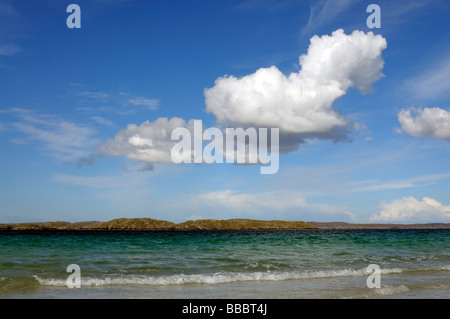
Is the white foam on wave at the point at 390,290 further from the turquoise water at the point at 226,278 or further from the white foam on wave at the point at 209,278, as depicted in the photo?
the white foam on wave at the point at 209,278

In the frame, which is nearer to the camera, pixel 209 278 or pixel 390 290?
pixel 390 290

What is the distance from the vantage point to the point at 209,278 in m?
20.3

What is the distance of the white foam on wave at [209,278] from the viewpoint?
18.7m

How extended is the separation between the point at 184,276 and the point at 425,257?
22.8 meters

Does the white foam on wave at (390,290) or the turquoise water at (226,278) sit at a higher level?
the white foam on wave at (390,290)

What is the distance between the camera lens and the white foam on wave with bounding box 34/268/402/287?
18.7 meters

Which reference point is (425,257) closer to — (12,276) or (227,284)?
(227,284)

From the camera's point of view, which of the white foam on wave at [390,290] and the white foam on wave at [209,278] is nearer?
the white foam on wave at [390,290]

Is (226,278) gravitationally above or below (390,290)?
below

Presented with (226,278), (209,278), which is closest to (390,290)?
(226,278)

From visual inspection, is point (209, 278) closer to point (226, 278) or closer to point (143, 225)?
point (226, 278)

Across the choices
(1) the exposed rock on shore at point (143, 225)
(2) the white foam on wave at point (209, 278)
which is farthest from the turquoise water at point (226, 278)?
(1) the exposed rock on shore at point (143, 225)

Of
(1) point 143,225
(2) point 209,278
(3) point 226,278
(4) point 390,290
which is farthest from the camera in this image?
(1) point 143,225
